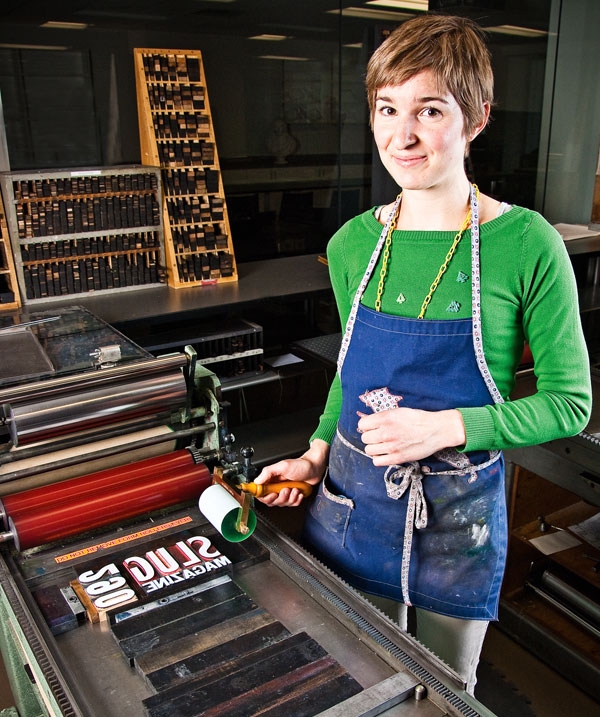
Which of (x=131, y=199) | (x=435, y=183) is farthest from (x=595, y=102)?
(x=435, y=183)

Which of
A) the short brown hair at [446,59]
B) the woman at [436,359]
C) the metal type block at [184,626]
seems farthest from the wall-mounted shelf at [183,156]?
the metal type block at [184,626]

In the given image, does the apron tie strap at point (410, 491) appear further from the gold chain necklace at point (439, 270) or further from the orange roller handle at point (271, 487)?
the gold chain necklace at point (439, 270)

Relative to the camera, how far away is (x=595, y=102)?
16.2 feet

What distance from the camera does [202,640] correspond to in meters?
1.11

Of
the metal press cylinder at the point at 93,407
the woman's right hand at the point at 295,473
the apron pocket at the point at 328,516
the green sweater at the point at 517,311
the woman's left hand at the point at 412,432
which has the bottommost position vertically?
the apron pocket at the point at 328,516

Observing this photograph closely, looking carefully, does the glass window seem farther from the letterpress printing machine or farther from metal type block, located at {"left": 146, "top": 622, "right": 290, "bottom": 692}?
metal type block, located at {"left": 146, "top": 622, "right": 290, "bottom": 692}

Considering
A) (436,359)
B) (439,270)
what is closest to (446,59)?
(439,270)

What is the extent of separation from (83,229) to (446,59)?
2.39m

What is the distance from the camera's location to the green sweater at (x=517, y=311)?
122cm

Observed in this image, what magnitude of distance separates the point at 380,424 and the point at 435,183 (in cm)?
43

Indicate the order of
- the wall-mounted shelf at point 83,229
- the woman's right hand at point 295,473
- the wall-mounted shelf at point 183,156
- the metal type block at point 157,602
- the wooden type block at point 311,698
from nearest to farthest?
the wooden type block at point 311,698 → the metal type block at point 157,602 → the woman's right hand at point 295,473 → the wall-mounted shelf at point 83,229 → the wall-mounted shelf at point 183,156

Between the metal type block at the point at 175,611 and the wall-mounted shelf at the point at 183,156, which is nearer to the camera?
the metal type block at the point at 175,611

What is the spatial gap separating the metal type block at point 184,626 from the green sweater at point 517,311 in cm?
47

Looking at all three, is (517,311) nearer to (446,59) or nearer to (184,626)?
(446,59)
